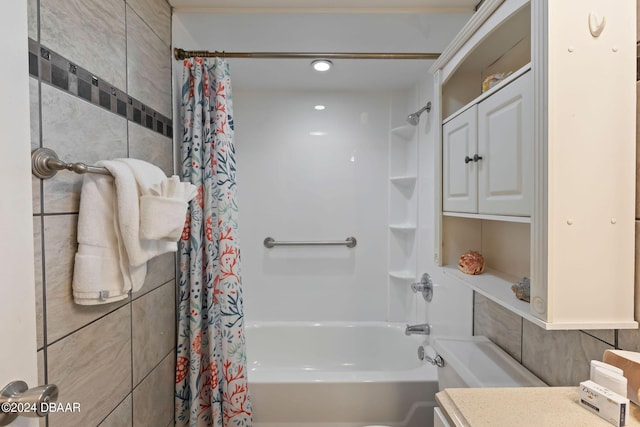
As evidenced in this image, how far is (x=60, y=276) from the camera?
797 millimetres

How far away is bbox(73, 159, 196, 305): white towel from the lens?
830 mm

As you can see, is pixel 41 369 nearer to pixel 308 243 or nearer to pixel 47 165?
pixel 47 165

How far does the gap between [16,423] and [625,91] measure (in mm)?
1341

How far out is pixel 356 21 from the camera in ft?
4.78

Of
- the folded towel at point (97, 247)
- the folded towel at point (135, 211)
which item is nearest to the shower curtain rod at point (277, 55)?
the folded towel at point (135, 211)

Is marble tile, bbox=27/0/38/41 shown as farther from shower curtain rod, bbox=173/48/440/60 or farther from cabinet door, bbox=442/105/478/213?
cabinet door, bbox=442/105/478/213

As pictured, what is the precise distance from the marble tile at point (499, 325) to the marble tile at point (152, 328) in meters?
1.38

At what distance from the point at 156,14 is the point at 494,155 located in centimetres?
140

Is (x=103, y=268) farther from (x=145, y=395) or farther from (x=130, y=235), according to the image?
(x=145, y=395)

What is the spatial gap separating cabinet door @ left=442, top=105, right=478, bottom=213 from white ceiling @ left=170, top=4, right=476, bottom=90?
0.57 m

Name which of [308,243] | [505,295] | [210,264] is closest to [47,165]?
[210,264]

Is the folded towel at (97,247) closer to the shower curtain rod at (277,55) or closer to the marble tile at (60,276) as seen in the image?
the marble tile at (60,276)

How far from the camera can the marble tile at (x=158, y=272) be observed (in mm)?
1208

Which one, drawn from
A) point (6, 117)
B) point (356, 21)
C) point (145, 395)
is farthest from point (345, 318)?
point (6, 117)
